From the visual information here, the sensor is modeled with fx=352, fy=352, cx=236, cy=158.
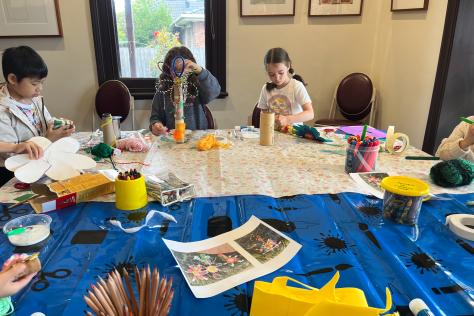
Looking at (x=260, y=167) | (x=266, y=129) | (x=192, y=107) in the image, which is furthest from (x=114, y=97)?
(x=260, y=167)

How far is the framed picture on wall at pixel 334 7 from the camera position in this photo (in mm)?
3100

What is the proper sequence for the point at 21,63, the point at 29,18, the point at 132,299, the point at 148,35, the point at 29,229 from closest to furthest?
Result: the point at 132,299 → the point at 29,229 → the point at 21,63 → the point at 29,18 → the point at 148,35

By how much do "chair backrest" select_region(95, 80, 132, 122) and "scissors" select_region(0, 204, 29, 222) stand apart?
82.1 inches

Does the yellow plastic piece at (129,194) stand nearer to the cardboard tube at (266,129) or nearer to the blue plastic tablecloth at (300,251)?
the blue plastic tablecloth at (300,251)

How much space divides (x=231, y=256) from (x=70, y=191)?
0.59 m

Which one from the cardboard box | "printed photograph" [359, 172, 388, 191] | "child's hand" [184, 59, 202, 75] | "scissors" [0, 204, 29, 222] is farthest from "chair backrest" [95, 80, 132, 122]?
"printed photograph" [359, 172, 388, 191]

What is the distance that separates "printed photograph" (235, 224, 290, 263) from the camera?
0.87 metres

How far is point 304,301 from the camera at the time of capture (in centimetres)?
62

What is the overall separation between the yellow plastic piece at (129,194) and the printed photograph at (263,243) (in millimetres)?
351

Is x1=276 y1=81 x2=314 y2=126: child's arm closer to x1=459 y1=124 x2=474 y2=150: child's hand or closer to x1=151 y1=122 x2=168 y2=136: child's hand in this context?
x1=151 y1=122 x2=168 y2=136: child's hand

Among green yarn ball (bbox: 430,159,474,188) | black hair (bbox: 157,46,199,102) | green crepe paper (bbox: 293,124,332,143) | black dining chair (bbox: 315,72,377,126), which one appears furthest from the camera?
black dining chair (bbox: 315,72,377,126)

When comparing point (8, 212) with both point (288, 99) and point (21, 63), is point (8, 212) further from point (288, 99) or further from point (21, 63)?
point (288, 99)

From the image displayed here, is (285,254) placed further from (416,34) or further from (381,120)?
(381,120)

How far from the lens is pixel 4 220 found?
1.03 m
